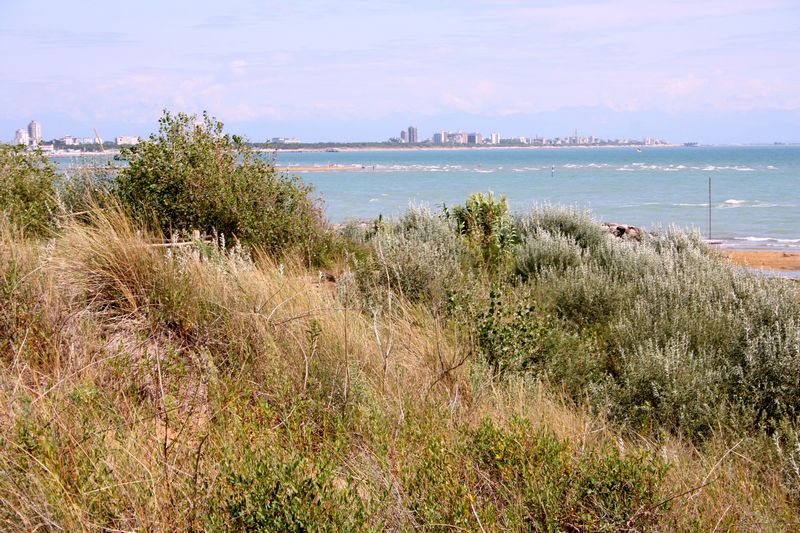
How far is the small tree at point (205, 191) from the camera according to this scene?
8.81m

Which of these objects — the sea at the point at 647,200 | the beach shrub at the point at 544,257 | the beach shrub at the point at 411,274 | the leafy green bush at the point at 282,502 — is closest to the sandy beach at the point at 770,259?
the sea at the point at 647,200

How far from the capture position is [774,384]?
5.91 meters

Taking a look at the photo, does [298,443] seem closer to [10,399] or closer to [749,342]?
[10,399]

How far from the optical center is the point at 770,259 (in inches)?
814

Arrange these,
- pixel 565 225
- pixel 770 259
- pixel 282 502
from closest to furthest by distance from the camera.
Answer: pixel 282 502 < pixel 565 225 < pixel 770 259

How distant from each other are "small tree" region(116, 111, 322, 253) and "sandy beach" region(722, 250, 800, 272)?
486 inches

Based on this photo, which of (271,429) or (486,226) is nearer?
(271,429)

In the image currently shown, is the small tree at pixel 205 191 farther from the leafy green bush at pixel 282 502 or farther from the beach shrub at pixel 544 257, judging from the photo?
the leafy green bush at pixel 282 502

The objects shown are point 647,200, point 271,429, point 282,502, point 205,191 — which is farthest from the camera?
point 647,200

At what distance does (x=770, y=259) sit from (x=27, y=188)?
17.8 meters

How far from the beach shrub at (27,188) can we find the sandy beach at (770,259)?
14.4 metres

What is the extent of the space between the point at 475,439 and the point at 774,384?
310cm

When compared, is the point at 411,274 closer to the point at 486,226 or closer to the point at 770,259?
the point at 486,226

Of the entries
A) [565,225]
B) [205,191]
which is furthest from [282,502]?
[565,225]
